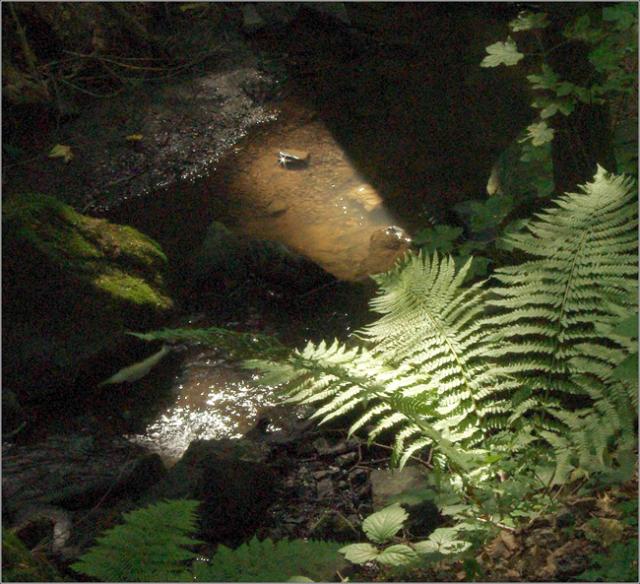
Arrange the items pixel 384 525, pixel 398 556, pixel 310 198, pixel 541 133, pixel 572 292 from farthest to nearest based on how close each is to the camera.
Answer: pixel 310 198
pixel 541 133
pixel 572 292
pixel 384 525
pixel 398 556

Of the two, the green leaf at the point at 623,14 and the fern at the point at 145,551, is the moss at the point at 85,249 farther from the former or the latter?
the green leaf at the point at 623,14

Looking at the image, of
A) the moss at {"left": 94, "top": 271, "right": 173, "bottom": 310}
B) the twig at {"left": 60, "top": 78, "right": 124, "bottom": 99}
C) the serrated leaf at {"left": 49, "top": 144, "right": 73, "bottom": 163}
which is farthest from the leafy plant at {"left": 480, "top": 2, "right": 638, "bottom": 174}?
the twig at {"left": 60, "top": 78, "right": 124, "bottom": 99}

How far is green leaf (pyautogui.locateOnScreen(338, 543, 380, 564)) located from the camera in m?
2.15

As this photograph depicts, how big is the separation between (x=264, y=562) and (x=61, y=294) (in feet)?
9.76

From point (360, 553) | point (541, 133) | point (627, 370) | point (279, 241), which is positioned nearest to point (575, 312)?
point (627, 370)

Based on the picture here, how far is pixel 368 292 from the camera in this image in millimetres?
4902

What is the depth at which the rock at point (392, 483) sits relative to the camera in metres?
3.14

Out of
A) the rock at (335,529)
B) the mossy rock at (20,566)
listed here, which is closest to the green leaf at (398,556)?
the rock at (335,529)

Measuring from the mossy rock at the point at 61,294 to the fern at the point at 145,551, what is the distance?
97.4 inches

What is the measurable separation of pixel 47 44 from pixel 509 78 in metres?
4.66

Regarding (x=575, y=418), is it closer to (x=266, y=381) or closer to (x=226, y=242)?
(x=266, y=381)

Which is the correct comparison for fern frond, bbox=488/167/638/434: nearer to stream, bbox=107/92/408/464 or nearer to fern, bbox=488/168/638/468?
fern, bbox=488/168/638/468

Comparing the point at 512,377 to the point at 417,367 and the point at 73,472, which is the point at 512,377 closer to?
the point at 417,367

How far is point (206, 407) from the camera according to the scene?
14.0ft
